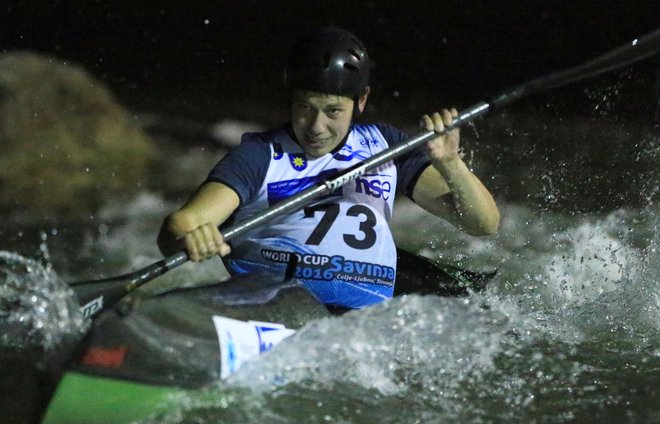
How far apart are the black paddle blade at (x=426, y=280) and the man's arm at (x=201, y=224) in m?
0.87

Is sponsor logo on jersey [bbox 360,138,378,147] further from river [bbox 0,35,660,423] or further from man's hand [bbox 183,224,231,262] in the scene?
man's hand [bbox 183,224,231,262]

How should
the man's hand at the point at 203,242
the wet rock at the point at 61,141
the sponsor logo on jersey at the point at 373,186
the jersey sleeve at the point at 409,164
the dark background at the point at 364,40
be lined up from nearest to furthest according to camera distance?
the man's hand at the point at 203,242 < the sponsor logo on jersey at the point at 373,186 < the jersey sleeve at the point at 409,164 < the wet rock at the point at 61,141 < the dark background at the point at 364,40

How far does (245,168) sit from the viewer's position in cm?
350

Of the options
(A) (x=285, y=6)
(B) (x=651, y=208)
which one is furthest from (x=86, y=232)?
(B) (x=651, y=208)

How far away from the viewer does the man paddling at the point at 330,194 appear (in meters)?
3.48

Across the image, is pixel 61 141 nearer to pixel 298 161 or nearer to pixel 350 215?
pixel 298 161

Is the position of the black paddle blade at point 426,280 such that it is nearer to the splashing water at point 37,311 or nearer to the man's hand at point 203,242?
the man's hand at point 203,242

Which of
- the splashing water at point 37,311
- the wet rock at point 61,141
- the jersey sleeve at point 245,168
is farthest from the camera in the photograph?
the wet rock at point 61,141

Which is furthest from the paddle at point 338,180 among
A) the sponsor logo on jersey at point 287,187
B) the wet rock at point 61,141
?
the wet rock at point 61,141

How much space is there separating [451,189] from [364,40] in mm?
3348

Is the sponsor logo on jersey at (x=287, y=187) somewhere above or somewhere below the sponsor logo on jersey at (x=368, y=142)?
below

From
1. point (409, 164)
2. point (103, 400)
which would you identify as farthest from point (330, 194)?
point (103, 400)

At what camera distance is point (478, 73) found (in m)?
7.01

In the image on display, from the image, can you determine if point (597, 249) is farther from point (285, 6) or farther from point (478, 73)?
point (285, 6)
